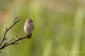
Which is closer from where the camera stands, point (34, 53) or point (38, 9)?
point (34, 53)

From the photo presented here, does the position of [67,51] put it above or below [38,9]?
below

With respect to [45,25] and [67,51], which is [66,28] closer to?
[45,25]

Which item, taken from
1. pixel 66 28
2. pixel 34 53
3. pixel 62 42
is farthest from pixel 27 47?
pixel 66 28

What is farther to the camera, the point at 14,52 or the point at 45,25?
the point at 45,25

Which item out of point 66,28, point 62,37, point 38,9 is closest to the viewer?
point 62,37

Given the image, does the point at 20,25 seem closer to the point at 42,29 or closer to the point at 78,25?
the point at 42,29

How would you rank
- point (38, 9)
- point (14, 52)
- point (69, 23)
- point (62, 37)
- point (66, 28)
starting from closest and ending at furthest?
point (14, 52) < point (62, 37) < point (38, 9) < point (66, 28) < point (69, 23)

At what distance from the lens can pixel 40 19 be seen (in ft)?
9.36

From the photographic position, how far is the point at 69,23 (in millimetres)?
3279

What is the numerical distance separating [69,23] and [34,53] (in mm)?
871

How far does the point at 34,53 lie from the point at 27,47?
5 centimetres

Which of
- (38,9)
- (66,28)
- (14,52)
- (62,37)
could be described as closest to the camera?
(14,52)

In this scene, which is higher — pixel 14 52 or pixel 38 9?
pixel 38 9

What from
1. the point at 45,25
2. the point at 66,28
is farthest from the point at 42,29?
the point at 66,28
